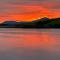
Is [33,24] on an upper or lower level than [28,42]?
upper

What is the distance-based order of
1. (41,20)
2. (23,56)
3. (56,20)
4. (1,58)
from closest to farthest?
(1,58), (23,56), (41,20), (56,20)

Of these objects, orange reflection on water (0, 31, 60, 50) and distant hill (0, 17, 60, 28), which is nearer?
orange reflection on water (0, 31, 60, 50)

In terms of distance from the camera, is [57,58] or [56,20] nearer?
[57,58]

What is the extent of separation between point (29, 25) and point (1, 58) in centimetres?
5410

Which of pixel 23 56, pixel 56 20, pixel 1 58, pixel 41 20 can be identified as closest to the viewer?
pixel 1 58

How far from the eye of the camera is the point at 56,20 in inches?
3125

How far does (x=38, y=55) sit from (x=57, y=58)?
1.31 metres

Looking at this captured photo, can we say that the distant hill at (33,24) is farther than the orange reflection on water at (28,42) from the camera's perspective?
Yes

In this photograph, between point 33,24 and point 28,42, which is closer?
point 28,42

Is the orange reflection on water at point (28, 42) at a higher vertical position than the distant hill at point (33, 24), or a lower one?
lower

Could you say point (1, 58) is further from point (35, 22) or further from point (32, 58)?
point (35, 22)

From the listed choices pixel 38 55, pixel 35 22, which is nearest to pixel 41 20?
pixel 35 22

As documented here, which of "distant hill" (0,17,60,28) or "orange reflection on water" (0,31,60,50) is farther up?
"distant hill" (0,17,60,28)

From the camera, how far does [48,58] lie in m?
14.3
